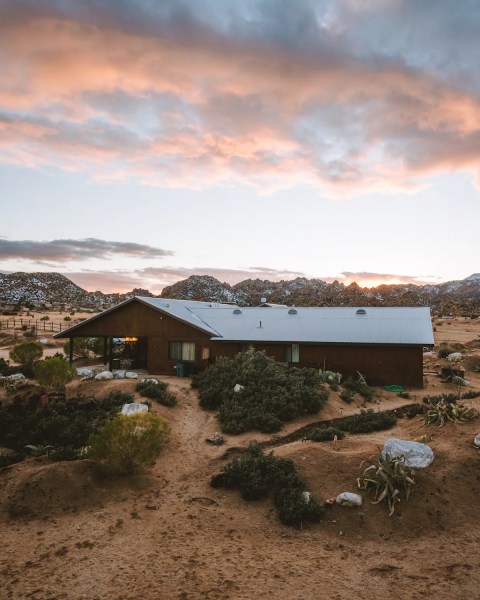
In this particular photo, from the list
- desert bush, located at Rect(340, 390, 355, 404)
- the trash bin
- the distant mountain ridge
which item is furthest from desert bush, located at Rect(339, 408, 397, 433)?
the distant mountain ridge

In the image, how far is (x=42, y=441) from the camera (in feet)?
48.8

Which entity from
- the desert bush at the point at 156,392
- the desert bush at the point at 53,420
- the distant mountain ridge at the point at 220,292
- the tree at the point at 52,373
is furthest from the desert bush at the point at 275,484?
the distant mountain ridge at the point at 220,292

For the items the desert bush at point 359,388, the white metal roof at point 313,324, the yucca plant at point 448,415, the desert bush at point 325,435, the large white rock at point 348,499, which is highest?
the white metal roof at point 313,324

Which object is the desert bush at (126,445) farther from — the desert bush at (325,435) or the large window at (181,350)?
the large window at (181,350)

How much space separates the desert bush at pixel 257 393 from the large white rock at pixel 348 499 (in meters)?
6.82

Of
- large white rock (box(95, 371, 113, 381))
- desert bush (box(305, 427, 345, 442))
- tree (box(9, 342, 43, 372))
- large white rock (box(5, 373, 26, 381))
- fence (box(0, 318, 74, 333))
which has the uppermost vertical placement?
fence (box(0, 318, 74, 333))

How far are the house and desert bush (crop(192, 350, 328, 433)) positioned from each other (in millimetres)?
3966

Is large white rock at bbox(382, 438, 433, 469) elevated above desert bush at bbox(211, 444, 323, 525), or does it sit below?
above

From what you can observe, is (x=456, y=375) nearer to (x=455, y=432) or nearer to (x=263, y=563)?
(x=455, y=432)

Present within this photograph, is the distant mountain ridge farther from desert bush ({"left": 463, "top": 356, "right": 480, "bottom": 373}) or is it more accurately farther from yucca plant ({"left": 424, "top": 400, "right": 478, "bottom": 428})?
yucca plant ({"left": 424, "top": 400, "right": 478, "bottom": 428})

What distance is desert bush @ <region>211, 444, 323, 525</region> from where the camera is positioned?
10.3 meters

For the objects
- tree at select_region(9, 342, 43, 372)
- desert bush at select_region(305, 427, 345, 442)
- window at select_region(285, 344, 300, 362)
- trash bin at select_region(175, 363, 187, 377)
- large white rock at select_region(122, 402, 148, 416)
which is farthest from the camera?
window at select_region(285, 344, 300, 362)

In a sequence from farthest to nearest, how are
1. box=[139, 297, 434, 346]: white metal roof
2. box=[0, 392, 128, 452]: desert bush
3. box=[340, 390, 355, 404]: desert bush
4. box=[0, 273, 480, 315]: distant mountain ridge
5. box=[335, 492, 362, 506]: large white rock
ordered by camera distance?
1. box=[0, 273, 480, 315]: distant mountain ridge
2. box=[139, 297, 434, 346]: white metal roof
3. box=[340, 390, 355, 404]: desert bush
4. box=[0, 392, 128, 452]: desert bush
5. box=[335, 492, 362, 506]: large white rock

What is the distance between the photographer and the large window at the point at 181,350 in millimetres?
28261
